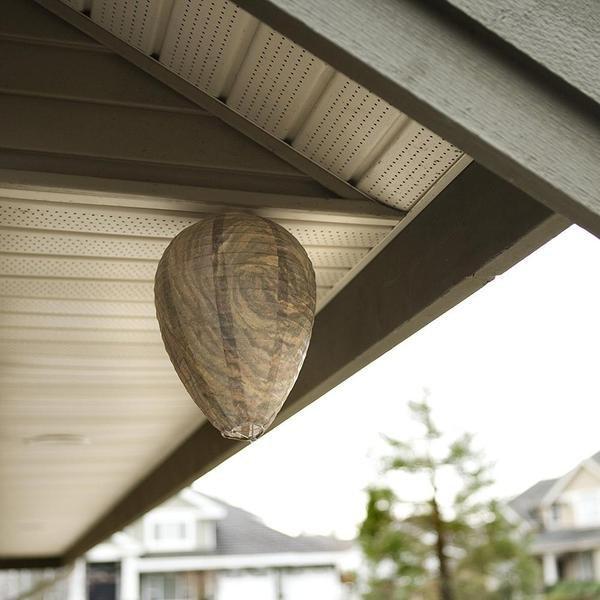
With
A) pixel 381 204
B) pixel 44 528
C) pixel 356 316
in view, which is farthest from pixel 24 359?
pixel 44 528

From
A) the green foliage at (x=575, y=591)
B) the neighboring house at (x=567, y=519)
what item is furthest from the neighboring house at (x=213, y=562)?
the neighboring house at (x=567, y=519)

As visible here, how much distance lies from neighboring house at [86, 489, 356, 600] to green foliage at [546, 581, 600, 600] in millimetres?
4712

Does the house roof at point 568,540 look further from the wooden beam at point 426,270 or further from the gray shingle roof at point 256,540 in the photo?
the wooden beam at point 426,270

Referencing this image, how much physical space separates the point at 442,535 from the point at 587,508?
12.1m

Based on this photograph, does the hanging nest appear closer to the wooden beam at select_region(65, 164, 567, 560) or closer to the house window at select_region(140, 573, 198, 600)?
the wooden beam at select_region(65, 164, 567, 560)

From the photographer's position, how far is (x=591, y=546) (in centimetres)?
2456

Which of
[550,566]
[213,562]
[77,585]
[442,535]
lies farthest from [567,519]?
[77,585]

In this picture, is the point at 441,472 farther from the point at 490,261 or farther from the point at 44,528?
the point at 490,261

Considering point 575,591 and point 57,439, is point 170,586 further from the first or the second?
point 57,439

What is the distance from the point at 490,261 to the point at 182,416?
97.1 inches

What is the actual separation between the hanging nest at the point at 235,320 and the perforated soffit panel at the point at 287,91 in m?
0.29

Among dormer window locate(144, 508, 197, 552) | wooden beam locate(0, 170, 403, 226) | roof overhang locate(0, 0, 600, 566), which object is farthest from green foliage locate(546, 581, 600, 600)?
wooden beam locate(0, 170, 403, 226)

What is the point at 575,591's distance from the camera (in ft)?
71.2

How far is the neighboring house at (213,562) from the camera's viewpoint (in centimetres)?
2234
